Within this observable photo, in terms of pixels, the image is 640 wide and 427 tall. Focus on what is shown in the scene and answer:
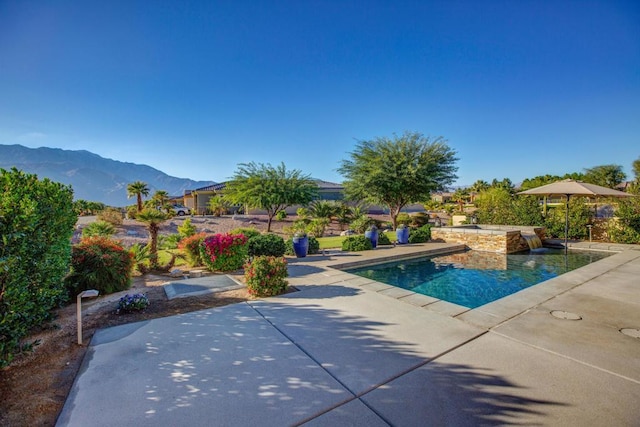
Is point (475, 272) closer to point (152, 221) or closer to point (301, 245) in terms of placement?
point (301, 245)

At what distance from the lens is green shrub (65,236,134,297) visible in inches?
220

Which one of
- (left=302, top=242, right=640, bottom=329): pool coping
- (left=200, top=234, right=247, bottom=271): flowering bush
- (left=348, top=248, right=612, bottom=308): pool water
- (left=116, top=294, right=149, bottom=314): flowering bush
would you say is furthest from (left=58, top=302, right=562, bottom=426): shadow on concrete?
(left=348, top=248, right=612, bottom=308): pool water

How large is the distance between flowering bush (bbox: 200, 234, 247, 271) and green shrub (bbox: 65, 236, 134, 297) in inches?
70.4

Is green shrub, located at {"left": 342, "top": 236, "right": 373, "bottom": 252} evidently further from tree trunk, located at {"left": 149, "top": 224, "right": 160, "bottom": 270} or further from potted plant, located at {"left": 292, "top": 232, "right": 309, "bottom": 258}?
tree trunk, located at {"left": 149, "top": 224, "right": 160, "bottom": 270}

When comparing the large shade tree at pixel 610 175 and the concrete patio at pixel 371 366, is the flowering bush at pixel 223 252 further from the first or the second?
the large shade tree at pixel 610 175

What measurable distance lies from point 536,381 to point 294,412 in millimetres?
2341

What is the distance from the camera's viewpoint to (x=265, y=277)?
552cm

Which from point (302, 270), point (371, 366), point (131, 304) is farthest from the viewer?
point (302, 270)

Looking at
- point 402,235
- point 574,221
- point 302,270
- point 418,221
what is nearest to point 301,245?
point 302,270

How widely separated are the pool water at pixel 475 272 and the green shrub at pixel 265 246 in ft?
8.23

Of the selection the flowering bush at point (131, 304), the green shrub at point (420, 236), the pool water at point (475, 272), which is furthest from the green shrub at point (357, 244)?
the flowering bush at point (131, 304)

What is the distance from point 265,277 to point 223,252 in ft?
8.34

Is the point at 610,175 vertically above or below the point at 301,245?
above

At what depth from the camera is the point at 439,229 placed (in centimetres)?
1398
